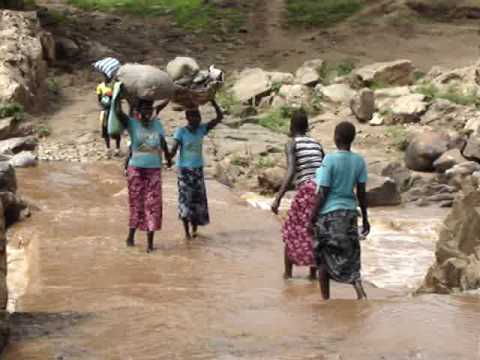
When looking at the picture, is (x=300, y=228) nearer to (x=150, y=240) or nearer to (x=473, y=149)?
(x=150, y=240)

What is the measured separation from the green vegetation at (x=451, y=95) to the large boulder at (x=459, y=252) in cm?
964

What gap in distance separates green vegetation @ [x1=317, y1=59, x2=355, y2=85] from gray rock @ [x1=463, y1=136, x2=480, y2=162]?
17.7 ft

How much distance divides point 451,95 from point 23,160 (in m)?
7.93

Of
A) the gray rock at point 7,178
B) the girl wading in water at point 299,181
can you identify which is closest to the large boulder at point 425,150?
the gray rock at point 7,178

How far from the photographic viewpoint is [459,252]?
704 centimetres

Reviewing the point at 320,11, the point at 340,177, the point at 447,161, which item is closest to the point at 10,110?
the point at 447,161

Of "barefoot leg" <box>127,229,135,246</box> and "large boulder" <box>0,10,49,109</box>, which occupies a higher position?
"large boulder" <box>0,10,49,109</box>

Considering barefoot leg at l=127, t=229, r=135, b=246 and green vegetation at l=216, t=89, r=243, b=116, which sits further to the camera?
green vegetation at l=216, t=89, r=243, b=116

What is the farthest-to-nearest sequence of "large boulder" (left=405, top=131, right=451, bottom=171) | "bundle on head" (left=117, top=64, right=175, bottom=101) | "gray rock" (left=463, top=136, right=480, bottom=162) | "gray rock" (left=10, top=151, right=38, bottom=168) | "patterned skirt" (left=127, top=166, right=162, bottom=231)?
"large boulder" (left=405, top=131, right=451, bottom=171) → "gray rock" (left=463, top=136, right=480, bottom=162) → "gray rock" (left=10, top=151, right=38, bottom=168) → "patterned skirt" (left=127, top=166, right=162, bottom=231) → "bundle on head" (left=117, top=64, right=175, bottom=101)

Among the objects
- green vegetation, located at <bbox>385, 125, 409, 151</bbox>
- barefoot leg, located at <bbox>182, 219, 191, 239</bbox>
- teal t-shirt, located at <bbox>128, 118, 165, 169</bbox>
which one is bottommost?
green vegetation, located at <bbox>385, 125, 409, 151</bbox>

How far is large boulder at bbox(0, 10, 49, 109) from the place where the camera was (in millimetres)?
16047

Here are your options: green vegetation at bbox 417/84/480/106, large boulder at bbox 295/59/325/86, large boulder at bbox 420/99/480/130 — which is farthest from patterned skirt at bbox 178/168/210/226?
large boulder at bbox 295/59/325/86

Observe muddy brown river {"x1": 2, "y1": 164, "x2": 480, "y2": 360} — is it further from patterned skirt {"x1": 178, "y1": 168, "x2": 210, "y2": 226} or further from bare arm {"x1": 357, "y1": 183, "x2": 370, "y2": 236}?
bare arm {"x1": 357, "y1": 183, "x2": 370, "y2": 236}

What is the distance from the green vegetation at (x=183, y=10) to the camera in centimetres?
2667
